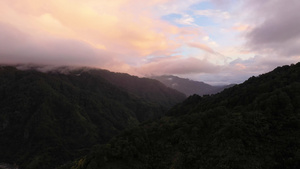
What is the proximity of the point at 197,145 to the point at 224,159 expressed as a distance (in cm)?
2049

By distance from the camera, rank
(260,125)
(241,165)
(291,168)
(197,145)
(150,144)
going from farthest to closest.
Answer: (150,144), (197,145), (260,125), (241,165), (291,168)

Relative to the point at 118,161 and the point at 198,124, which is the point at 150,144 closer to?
the point at 118,161

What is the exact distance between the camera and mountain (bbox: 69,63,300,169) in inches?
2852

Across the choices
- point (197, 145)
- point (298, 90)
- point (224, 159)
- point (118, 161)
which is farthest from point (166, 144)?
point (298, 90)

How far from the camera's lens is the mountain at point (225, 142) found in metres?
72.4

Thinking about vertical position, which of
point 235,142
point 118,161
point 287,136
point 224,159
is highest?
point 287,136

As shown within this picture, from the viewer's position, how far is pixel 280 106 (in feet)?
315

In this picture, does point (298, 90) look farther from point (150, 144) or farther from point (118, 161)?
point (118, 161)

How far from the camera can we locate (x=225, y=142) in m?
84.2

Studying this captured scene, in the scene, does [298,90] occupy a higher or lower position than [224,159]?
higher

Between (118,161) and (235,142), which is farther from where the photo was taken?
(118,161)

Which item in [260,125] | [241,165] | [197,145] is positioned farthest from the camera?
[197,145]

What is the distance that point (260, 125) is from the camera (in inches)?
3438

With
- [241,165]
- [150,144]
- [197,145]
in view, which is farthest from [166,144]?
[241,165]
